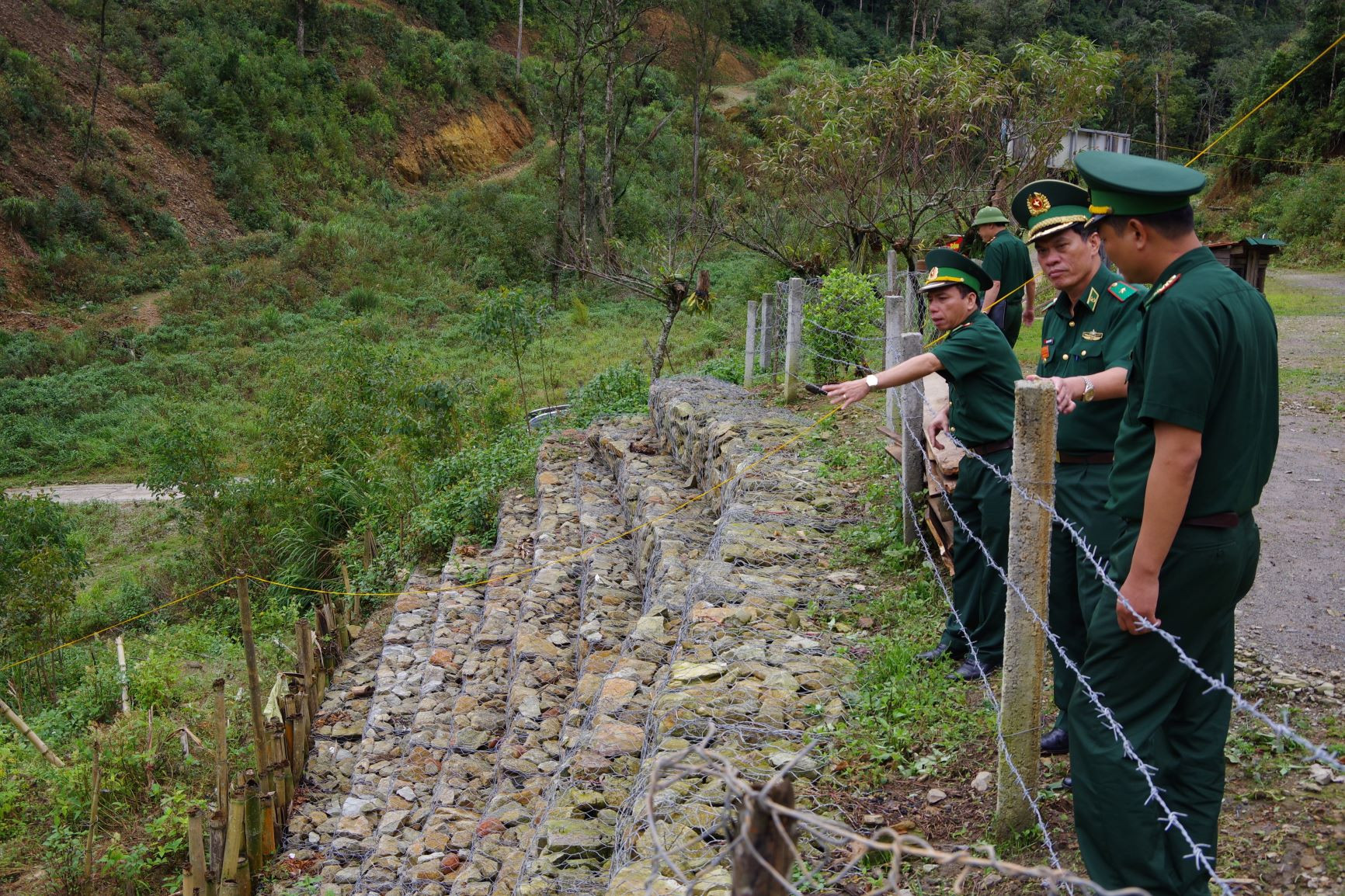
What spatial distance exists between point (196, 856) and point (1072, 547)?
5.06m

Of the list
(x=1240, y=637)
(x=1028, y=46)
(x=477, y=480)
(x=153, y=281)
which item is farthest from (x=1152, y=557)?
(x=153, y=281)

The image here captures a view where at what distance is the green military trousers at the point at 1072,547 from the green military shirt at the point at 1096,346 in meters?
0.09

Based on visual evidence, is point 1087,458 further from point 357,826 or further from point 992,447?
point 357,826

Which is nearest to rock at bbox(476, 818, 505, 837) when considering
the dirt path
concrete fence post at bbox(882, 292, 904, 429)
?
concrete fence post at bbox(882, 292, 904, 429)

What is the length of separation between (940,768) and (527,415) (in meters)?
11.1

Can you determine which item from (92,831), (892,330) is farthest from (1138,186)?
(92,831)

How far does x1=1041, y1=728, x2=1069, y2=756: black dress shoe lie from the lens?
3113 millimetres

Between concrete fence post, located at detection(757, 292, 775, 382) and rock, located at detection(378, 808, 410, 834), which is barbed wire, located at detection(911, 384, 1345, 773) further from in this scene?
concrete fence post, located at detection(757, 292, 775, 382)

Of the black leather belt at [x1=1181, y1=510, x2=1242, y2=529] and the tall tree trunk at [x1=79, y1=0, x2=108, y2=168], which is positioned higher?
the tall tree trunk at [x1=79, y1=0, x2=108, y2=168]

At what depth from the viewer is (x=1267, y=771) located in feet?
9.41

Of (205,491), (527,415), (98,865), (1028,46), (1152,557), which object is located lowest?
(98,865)

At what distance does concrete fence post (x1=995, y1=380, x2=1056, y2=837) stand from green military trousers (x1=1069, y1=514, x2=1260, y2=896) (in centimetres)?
28

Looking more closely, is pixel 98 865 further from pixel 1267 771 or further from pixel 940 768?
pixel 1267 771

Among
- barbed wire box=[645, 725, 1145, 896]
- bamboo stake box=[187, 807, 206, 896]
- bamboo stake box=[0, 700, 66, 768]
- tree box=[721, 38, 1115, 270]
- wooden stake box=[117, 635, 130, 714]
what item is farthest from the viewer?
tree box=[721, 38, 1115, 270]
